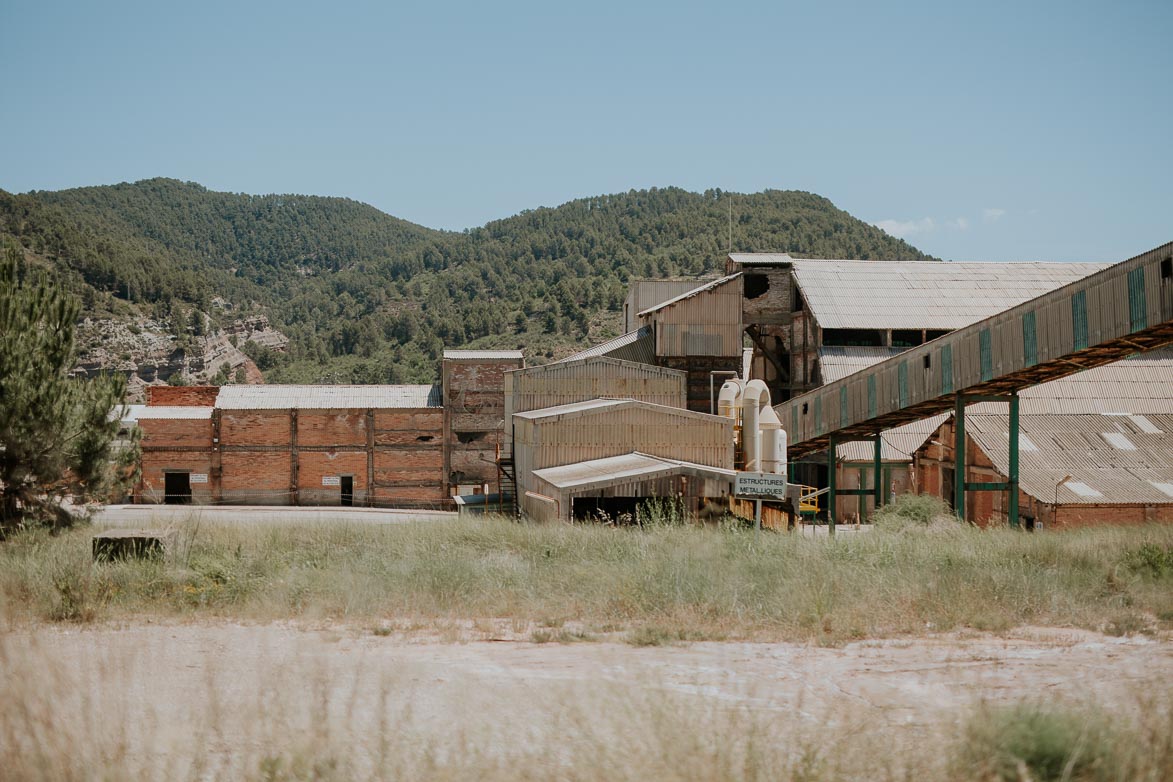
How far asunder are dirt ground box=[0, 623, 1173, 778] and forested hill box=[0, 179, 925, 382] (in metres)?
83.3

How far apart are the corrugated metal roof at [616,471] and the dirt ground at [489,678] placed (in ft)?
46.7

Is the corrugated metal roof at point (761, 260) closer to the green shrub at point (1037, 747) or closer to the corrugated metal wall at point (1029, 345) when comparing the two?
the corrugated metal wall at point (1029, 345)

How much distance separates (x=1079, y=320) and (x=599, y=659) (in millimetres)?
12623

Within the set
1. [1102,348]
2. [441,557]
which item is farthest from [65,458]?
[1102,348]

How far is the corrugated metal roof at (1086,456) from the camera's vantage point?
2714cm

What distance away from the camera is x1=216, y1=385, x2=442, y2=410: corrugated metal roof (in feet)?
140

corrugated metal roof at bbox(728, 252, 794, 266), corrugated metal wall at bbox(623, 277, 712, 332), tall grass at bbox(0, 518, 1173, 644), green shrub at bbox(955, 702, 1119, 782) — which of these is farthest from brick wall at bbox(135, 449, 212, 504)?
green shrub at bbox(955, 702, 1119, 782)

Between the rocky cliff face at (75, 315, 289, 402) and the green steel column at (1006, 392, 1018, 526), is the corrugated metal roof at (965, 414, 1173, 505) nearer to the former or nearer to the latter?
the green steel column at (1006, 392, 1018, 526)

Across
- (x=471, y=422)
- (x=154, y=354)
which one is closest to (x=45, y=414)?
(x=471, y=422)

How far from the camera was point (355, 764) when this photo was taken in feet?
14.6

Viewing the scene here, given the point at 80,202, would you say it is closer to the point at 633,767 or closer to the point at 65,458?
the point at 65,458

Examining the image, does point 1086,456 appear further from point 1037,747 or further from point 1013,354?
point 1037,747

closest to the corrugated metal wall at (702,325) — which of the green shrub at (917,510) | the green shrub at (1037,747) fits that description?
the green shrub at (917,510)

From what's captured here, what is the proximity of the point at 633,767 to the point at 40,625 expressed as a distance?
21.5 ft
